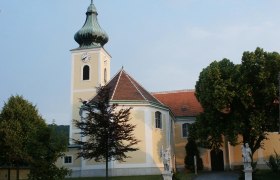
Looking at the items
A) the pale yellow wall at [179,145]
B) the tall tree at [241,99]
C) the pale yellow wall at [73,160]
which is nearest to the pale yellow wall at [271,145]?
the tall tree at [241,99]

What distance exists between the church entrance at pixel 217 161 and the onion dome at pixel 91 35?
63.1 feet

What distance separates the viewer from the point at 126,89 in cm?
3775

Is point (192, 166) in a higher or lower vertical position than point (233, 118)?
lower

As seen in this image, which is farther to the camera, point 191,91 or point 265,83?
point 191,91

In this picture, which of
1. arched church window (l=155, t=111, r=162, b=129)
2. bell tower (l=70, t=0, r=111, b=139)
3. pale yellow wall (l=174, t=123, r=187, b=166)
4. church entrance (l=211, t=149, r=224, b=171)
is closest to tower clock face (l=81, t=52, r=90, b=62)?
bell tower (l=70, t=0, r=111, b=139)

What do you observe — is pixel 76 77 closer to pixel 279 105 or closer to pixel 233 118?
pixel 233 118

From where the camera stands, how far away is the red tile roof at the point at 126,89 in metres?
36.6

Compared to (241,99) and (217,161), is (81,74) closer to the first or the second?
(217,161)

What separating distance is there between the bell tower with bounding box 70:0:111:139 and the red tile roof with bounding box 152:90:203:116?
799 cm

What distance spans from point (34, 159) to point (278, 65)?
66.5ft

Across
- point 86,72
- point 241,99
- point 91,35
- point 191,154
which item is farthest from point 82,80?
point 241,99

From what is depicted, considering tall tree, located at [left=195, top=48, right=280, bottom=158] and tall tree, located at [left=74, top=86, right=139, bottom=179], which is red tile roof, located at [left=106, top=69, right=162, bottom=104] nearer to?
tall tree, located at [left=195, top=48, right=280, bottom=158]

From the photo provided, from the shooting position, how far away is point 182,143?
44844 mm

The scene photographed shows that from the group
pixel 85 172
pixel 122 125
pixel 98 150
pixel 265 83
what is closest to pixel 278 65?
pixel 265 83
